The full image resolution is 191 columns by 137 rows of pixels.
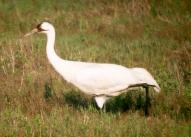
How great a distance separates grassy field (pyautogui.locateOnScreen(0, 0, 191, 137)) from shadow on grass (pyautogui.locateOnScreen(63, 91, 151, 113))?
0.05 ft

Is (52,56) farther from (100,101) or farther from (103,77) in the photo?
(100,101)

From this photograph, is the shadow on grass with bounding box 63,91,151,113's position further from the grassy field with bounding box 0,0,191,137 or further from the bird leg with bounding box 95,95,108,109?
the bird leg with bounding box 95,95,108,109

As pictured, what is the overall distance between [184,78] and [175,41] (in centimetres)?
417

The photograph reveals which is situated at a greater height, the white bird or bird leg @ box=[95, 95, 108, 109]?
the white bird

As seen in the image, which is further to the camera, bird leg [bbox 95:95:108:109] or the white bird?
bird leg [bbox 95:95:108:109]

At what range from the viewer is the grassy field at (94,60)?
28.3 feet

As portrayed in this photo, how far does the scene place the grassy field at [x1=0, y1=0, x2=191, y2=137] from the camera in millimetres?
8641

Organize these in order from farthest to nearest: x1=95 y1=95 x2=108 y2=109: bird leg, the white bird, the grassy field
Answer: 1. x1=95 y1=95 x2=108 y2=109: bird leg
2. the white bird
3. the grassy field

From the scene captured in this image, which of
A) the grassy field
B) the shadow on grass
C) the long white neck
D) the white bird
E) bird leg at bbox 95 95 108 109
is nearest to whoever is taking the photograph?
the grassy field

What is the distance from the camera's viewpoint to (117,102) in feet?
33.1

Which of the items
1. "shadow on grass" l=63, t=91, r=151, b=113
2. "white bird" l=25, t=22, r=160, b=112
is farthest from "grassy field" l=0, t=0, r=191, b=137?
"white bird" l=25, t=22, r=160, b=112

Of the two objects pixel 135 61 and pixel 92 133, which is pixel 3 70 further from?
pixel 92 133

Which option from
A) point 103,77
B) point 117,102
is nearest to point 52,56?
point 103,77

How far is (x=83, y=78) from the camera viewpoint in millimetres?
9273
